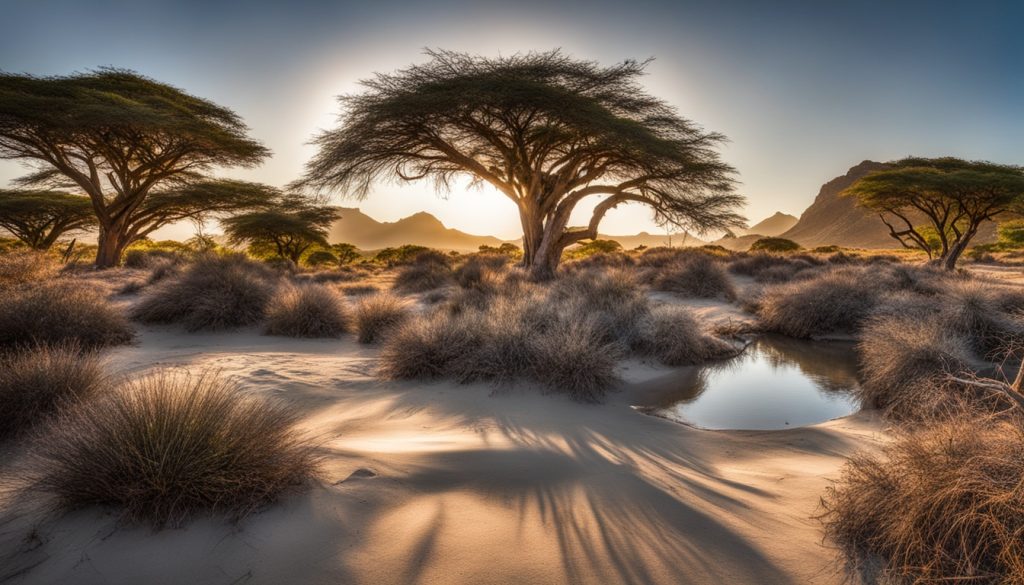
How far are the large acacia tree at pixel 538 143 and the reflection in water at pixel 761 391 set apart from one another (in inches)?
290

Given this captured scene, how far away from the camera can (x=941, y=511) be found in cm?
175

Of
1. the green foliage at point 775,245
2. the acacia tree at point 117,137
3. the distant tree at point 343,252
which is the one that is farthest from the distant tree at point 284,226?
the green foliage at point 775,245

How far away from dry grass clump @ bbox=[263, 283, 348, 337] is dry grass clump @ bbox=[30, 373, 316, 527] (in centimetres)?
525

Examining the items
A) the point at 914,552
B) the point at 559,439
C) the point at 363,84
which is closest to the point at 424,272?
the point at 363,84

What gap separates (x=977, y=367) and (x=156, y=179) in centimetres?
2745

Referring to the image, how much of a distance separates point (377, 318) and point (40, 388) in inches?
180

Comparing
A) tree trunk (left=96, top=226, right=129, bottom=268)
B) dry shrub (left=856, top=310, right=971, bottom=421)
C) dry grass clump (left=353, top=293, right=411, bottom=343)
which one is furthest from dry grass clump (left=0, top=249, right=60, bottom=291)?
dry shrub (left=856, top=310, right=971, bottom=421)

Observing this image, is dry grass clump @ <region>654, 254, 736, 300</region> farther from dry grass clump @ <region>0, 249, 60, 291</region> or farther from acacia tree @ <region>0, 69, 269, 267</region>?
acacia tree @ <region>0, 69, 269, 267</region>

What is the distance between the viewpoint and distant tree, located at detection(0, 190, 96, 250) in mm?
23797

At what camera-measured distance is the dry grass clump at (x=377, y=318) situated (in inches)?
287

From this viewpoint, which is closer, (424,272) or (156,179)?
(424,272)

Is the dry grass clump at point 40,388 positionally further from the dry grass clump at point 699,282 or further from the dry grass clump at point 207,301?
the dry grass clump at point 699,282

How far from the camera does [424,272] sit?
15.8 metres

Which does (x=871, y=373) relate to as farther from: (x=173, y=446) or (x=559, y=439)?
(x=173, y=446)
